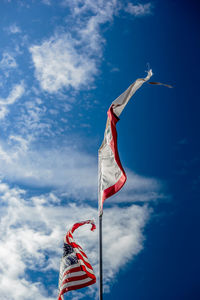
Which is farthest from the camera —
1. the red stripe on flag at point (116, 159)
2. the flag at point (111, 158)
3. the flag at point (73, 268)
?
the flag at point (73, 268)

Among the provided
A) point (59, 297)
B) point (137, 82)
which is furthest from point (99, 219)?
point (59, 297)

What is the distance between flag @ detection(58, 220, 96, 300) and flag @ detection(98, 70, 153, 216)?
5851 millimetres

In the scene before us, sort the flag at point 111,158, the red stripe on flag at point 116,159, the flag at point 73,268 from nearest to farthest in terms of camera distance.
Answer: the red stripe on flag at point 116,159, the flag at point 111,158, the flag at point 73,268

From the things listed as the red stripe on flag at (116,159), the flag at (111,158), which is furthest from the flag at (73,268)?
the red stripe on flag at (116,159)

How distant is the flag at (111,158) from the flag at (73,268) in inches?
230

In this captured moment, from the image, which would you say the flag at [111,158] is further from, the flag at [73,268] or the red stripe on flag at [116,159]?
the flag at [73,268]

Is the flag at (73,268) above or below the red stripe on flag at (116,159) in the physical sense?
below

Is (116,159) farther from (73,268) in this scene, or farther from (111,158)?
(73,268)

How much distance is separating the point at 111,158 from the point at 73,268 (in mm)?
8882

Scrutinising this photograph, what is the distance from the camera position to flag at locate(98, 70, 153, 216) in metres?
10.6

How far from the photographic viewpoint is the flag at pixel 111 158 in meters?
10.6

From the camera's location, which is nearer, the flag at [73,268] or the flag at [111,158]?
the flag at [111,158]

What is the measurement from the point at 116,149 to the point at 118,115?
174 cm

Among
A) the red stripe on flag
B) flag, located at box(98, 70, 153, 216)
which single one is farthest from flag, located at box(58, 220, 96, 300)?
the red stripe on flag
